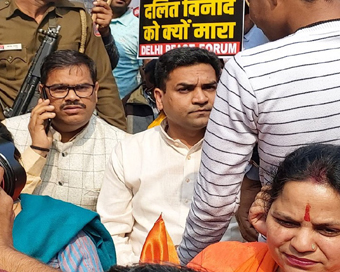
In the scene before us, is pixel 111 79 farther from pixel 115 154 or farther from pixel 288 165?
pixel 288 165

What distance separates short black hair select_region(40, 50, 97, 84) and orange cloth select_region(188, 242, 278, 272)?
2045 millimetres

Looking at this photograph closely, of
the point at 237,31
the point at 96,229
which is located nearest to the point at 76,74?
the point at 237,31

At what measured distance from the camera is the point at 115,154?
3096 millimetres

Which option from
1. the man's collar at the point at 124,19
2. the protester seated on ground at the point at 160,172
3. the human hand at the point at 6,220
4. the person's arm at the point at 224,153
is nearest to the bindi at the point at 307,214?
the person's arm at the point at 224,153

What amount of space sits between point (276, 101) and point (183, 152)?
1350 mm

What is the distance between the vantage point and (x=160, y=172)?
297 cm

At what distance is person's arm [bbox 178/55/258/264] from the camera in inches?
69.2

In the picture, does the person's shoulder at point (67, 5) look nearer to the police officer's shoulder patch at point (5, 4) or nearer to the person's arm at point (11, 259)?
the police officer's shoulder patch at point (5, 4)

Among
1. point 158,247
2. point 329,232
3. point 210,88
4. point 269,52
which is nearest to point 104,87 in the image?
point 210,88

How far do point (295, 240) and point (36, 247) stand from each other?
42.5 inches

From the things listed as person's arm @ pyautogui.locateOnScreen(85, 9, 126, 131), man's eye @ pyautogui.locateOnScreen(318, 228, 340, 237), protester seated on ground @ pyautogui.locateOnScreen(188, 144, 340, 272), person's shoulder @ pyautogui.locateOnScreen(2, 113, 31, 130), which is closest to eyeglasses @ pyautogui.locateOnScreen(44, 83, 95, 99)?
person's shoulder @ pyautogui.locateOnScreen(2, 113, 31, 130)

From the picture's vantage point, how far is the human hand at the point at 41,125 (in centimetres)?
335

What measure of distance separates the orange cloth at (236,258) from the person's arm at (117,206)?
1118 mm

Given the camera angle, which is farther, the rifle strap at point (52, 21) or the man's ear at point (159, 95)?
the rifle strap at point (52, 21)
